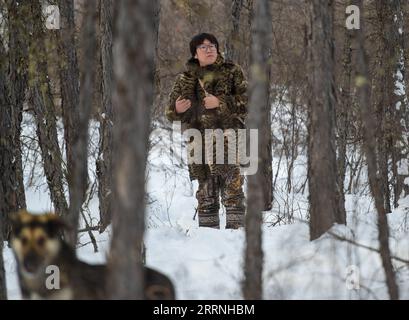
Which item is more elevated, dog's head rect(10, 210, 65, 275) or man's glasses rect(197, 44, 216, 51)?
man's glasses rect(197, 44, 216, 51)

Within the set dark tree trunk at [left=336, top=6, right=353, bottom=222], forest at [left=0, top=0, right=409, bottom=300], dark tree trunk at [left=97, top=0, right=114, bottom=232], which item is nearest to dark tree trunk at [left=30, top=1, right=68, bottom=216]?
forest at [left=0, top=0, right=409, bottom=300]

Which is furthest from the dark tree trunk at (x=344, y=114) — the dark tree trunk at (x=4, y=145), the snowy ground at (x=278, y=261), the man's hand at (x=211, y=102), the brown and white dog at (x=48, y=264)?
the brown and white dog at (x=48, y=264)

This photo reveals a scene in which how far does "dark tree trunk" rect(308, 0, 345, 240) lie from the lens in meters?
5.92

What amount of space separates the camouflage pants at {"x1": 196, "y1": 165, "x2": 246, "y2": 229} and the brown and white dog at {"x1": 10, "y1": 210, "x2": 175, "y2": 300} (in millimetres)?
3868

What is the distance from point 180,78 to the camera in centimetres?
Result: 767

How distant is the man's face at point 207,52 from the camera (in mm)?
7457

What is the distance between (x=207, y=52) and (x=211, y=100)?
1.70 feet

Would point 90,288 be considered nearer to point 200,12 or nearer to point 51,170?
point 200,12

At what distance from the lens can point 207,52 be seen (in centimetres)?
746

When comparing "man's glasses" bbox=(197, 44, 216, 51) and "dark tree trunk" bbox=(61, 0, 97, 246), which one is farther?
"man's glasses" bbox=(197, 44, 216, 51)

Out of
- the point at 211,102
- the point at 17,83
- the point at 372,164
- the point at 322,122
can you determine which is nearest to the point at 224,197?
the point at 211,102

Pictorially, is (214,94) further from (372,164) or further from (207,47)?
(372,164)

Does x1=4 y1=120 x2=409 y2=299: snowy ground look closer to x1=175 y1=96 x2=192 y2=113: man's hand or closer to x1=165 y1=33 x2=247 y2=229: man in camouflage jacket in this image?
x1=165 y1=33 x2=247 y2=229: man in camouflage jacket

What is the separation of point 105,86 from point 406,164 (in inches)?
Answer: 192
